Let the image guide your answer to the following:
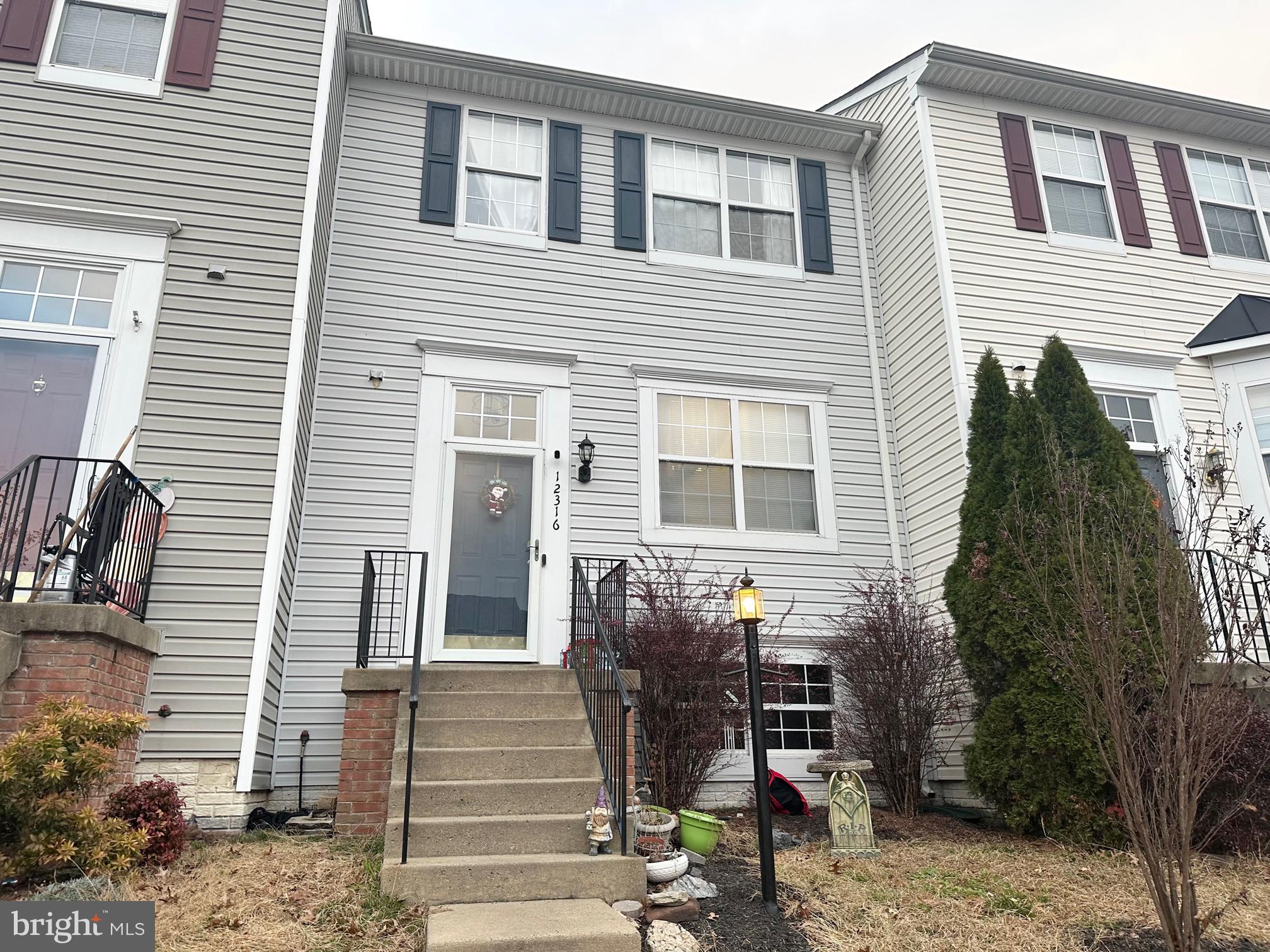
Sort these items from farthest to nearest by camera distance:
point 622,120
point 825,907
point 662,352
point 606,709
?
point 622,120 → point 662,352 → point 606,709 → point 825,907

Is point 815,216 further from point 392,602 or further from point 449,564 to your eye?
point 392,602

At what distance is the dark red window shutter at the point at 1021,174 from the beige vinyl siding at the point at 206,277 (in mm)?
6632

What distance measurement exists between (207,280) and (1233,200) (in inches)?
404

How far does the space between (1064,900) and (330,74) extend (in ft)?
25.6

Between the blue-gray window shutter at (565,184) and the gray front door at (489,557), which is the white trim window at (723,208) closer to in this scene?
the blue-gray window shutter at (565,184)

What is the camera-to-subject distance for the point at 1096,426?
6.36m

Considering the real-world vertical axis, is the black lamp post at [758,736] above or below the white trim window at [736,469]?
below

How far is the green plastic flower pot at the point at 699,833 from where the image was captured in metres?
5.07

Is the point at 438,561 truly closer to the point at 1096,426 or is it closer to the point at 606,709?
the point at 606,709

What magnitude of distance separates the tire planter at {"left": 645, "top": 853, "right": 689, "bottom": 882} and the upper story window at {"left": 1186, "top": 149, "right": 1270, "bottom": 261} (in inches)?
339

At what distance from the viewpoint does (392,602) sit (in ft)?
22.1

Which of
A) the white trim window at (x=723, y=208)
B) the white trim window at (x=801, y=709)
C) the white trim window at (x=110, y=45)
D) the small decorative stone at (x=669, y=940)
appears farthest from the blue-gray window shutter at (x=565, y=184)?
the small decorative stone at (x=669, y=940)

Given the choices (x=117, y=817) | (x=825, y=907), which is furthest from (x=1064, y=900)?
(x=117, y=817)

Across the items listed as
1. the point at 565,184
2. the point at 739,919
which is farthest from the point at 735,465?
the point at 739,919
